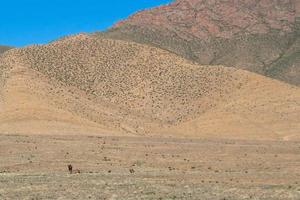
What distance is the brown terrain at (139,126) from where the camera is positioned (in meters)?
38.1

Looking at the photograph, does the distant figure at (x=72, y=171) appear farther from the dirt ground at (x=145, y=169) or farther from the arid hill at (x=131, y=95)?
the arid hill at (x=131, y=95)

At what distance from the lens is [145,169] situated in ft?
157

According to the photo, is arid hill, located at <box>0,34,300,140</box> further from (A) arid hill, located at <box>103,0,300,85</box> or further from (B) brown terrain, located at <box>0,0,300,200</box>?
(A) arid hill, located at <box>103,0,300,85</box>

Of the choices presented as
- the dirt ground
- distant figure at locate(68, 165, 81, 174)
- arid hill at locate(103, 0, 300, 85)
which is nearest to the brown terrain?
the dirt ground

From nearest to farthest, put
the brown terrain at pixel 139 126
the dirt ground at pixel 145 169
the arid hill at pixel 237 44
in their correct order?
the dirt ground at pixel 145 169 < the brown terrain at pixel 139 126 < the arid hill at pixel 237 44

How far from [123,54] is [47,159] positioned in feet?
233

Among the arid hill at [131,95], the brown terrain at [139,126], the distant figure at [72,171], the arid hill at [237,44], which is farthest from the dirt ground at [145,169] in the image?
the arid hill at [237,44]

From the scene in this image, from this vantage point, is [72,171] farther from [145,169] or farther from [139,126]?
[139,126]

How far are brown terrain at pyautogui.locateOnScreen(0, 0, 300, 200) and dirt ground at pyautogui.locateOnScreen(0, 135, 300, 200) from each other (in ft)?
0.29

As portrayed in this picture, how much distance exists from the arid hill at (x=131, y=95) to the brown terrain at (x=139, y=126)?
18 cm

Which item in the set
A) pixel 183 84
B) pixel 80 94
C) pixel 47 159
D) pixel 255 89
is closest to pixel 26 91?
pixel 80 94

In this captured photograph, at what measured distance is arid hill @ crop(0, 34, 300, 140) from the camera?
87562mm

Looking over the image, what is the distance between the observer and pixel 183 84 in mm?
111188

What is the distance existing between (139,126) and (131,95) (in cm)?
1610
